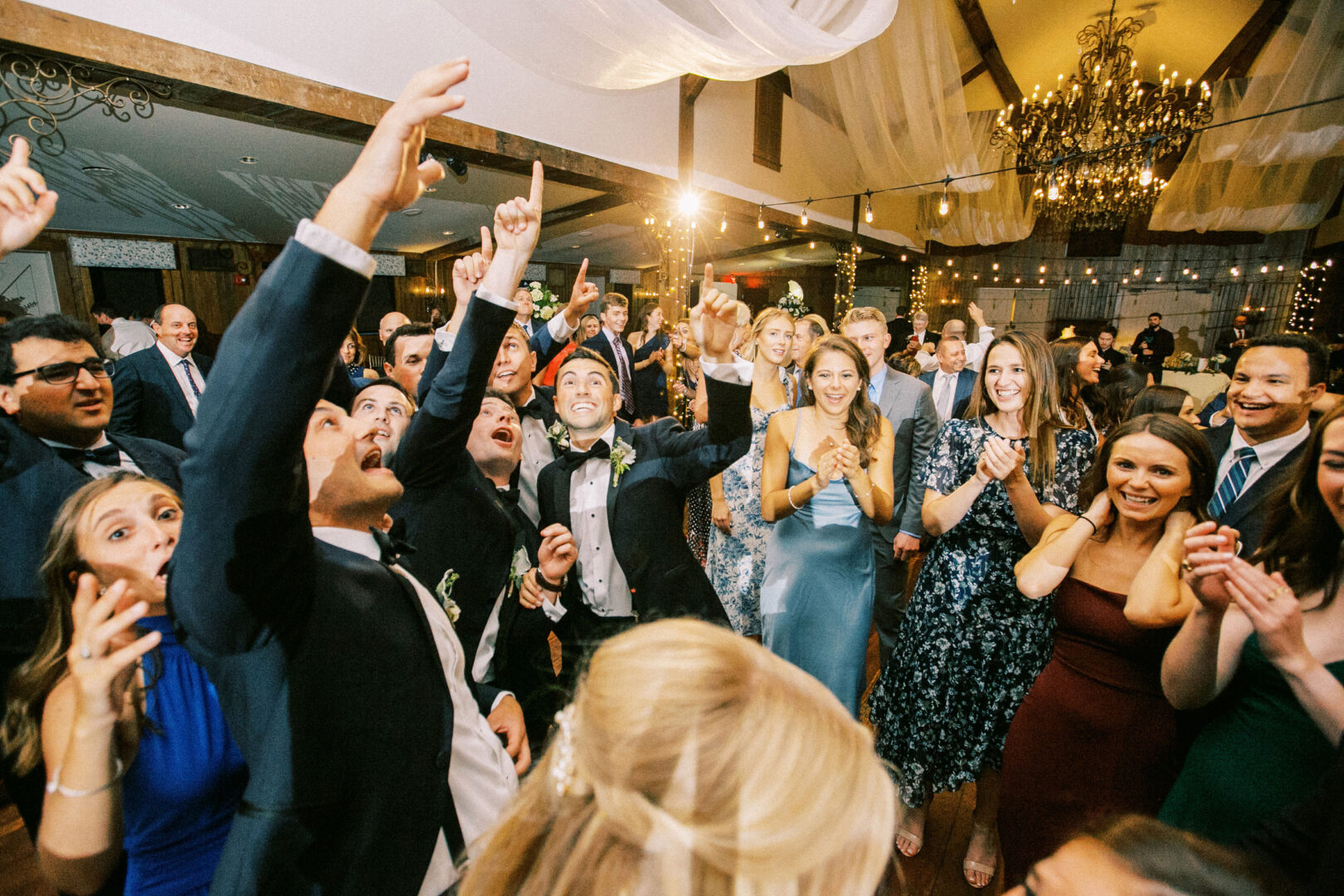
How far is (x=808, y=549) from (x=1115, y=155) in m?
6.61

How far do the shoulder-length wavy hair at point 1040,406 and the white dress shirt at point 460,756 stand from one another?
191cm

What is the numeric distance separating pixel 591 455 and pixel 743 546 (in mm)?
1331

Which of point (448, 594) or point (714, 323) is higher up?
point (714, 323)

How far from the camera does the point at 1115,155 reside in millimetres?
5957

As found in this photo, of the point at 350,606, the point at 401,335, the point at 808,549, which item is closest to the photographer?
the point at 350,606

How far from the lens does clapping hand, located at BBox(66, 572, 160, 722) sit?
0.72 metres

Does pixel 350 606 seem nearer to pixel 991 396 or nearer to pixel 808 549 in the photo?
pixel 808 549

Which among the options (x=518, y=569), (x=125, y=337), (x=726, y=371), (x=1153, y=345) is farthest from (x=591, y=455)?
(x=1153, y=345)

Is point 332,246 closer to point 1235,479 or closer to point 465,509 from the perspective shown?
point 465,509

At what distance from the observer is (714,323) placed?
1616 mm

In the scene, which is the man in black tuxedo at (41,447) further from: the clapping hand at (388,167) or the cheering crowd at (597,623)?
the clapping hand at (388,167)

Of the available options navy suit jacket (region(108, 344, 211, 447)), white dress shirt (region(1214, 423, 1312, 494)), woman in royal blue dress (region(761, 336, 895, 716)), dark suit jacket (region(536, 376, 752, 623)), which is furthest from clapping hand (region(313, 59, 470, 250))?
navy suit jacket (region(108, 344, 211, 447))

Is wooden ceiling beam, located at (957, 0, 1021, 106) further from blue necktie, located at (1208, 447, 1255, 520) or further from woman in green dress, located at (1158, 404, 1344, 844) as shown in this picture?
woman in green dress, located at (1158, 404, 1344, 844)

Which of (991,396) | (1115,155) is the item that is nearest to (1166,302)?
(1115,155)
